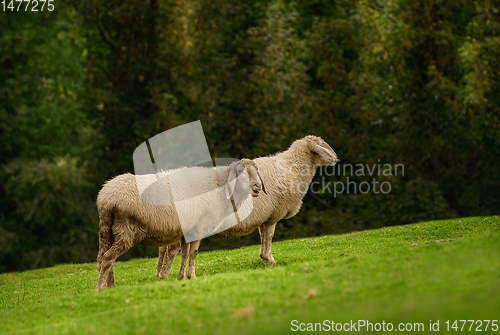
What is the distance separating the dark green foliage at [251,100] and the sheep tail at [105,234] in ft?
62.3

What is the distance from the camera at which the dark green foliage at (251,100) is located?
102 ft

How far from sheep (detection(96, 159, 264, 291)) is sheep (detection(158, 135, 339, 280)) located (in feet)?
2.18

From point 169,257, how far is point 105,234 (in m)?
1.84

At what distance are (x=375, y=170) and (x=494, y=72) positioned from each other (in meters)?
7.13

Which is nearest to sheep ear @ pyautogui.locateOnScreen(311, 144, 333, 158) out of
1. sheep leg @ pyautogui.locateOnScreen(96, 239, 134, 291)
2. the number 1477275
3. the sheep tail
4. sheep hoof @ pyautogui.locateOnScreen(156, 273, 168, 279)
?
sheep hoof @ pyautogui.locateOnScreen(156, 273, 168, 279)

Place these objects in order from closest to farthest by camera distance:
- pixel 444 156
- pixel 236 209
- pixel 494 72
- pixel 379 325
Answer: pixel 379 325
pixel 236 209
pixel 494 72
pixel 444 156

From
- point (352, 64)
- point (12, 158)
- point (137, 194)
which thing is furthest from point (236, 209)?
point (12, 158)

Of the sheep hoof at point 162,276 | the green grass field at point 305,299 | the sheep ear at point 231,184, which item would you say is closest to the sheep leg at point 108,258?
the green grass field at point 305,299

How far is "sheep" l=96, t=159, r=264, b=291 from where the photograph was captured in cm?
1295

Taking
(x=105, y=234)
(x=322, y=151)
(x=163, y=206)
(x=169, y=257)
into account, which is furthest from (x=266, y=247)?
(x=105, y=234)

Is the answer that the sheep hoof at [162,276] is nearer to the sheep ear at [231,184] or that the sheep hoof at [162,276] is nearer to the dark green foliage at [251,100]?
the sheep ear at [231,184]

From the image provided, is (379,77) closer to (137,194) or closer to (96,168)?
(96,168)

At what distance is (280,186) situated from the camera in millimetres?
15781

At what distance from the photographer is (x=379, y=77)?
32.7m
